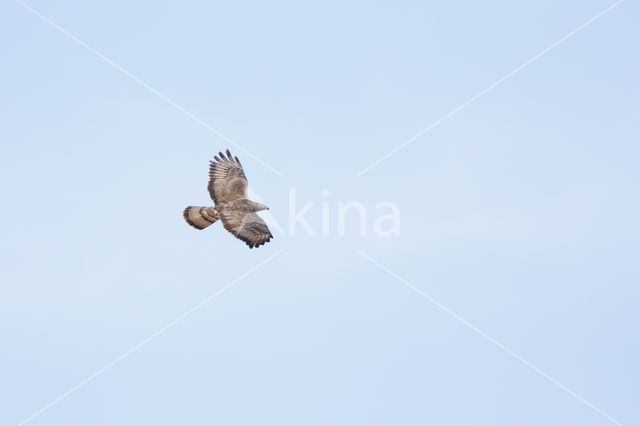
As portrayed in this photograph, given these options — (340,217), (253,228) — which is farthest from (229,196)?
(340,217)

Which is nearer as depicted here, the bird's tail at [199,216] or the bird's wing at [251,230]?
the bird's wing at [251,230]

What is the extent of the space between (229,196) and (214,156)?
5.10 feet

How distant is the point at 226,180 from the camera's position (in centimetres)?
4231

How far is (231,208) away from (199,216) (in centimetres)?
135

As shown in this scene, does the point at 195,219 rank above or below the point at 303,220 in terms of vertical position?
below

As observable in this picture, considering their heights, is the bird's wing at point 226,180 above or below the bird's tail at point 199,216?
above

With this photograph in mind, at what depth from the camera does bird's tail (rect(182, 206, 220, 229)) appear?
139 ft

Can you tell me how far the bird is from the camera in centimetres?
4159

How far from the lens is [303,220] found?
147ft

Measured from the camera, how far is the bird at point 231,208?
4159cm

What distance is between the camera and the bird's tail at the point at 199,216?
42.3 meters

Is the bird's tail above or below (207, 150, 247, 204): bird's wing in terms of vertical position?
below

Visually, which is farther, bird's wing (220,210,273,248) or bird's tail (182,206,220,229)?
bird's tail (182,206,220,229)

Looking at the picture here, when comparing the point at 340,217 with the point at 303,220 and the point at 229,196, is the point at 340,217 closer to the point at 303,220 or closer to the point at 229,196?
the point at 303,220
